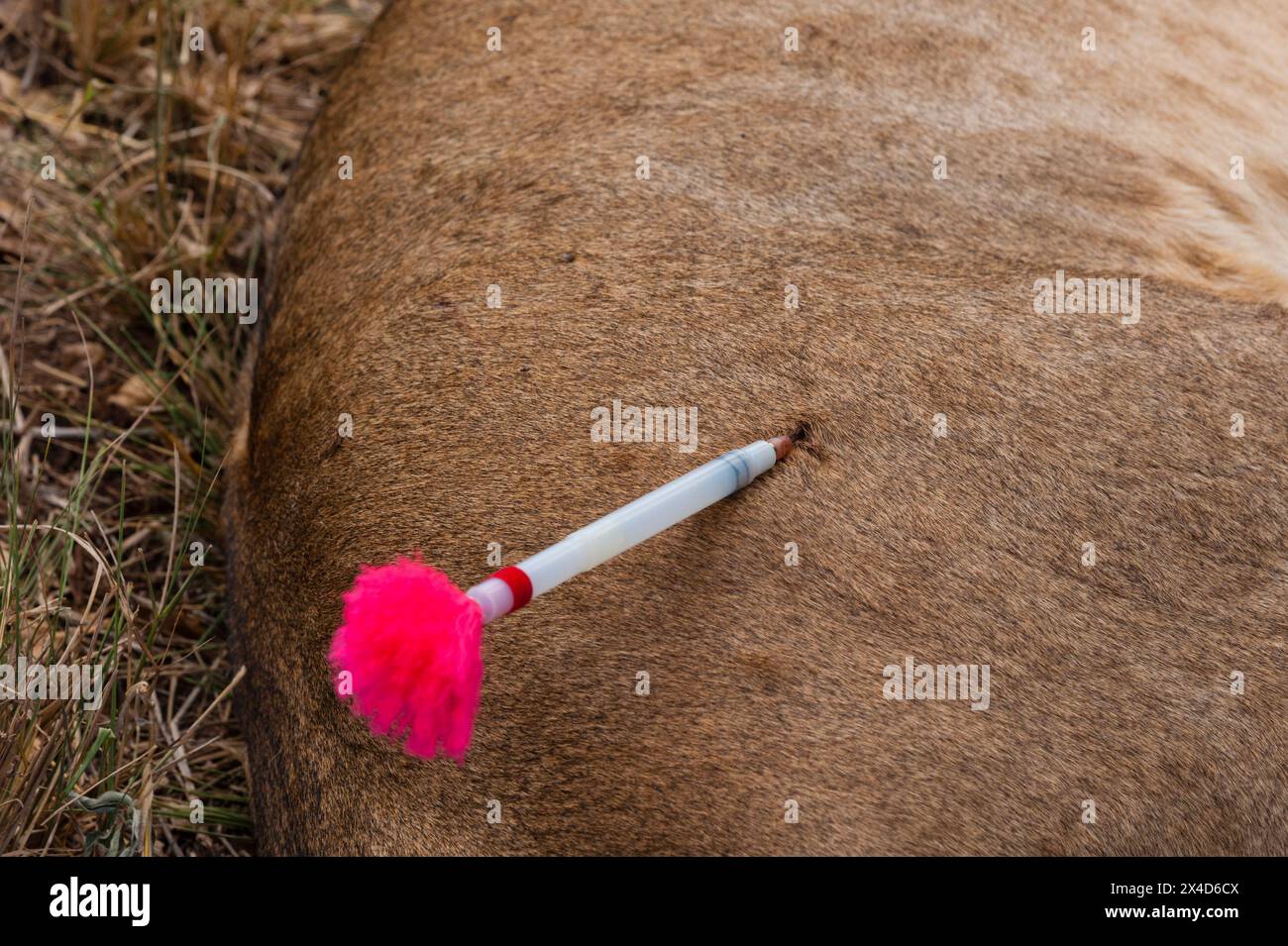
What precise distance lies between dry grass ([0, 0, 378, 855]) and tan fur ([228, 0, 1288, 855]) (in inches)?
11.0

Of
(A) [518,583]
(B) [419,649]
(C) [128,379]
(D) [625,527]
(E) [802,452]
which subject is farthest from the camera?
(C) [128,379]

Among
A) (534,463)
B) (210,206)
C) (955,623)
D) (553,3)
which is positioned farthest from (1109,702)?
(210,206)

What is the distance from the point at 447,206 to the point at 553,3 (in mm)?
493

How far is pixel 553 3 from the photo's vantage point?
2449 millimetres

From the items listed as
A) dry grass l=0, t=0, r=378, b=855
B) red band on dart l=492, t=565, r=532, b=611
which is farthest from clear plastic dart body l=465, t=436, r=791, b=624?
dry grass l=0, t=0, r=378, b=855

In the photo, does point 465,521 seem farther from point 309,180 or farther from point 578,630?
point 309,180

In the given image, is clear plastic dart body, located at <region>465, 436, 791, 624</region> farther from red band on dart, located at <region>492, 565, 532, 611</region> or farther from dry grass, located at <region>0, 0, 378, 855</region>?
dry grass, located at <region>0, 0, 378, 855</region>

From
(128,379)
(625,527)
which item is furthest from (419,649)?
(128,379)

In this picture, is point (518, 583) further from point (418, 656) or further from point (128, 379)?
point (128, 379)

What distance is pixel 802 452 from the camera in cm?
196

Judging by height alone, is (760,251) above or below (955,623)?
above

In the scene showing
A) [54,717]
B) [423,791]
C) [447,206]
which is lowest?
[54,717]

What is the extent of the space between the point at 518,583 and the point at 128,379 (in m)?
1.88

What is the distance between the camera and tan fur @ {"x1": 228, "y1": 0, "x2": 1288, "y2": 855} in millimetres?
Result: 1879
